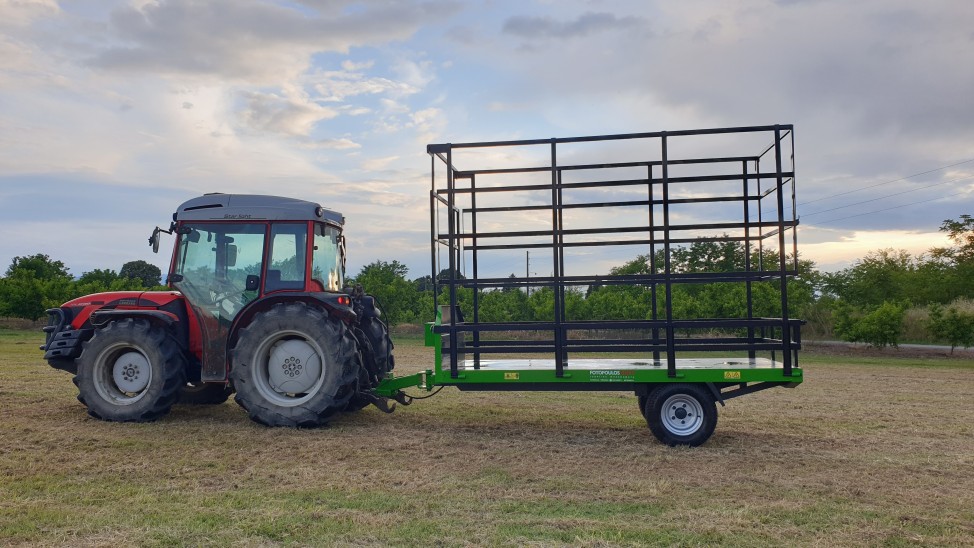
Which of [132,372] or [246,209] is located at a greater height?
[246,209]

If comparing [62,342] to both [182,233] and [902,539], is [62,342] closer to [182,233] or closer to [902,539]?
[182,233]

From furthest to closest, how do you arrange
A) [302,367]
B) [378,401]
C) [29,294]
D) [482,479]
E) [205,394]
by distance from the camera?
[29,294], [205,394], [378,401], [302,367], [482,479]

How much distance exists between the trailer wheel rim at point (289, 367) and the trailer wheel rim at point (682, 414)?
385 centimetres

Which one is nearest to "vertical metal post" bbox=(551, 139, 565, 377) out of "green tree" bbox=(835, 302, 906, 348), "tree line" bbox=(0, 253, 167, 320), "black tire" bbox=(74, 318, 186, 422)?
"black tire" bbox=(74, 318, 186, 422)

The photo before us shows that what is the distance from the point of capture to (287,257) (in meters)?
8.54

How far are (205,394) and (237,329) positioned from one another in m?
1.90

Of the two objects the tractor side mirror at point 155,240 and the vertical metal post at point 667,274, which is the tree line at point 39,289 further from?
the vertical metal post at point 667,274

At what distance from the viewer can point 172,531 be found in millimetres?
4609

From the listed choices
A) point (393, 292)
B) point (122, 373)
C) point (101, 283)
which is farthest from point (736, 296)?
point (101, 283)

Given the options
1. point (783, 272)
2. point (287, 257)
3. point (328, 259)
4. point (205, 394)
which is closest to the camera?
point (783, 272)

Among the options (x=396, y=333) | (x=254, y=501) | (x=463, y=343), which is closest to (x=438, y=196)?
(x=463, y=343)

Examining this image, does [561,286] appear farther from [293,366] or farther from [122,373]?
[122,373]

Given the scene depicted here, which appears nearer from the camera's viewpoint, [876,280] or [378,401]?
[378,401]

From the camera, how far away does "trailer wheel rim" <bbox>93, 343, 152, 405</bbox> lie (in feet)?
28.0
